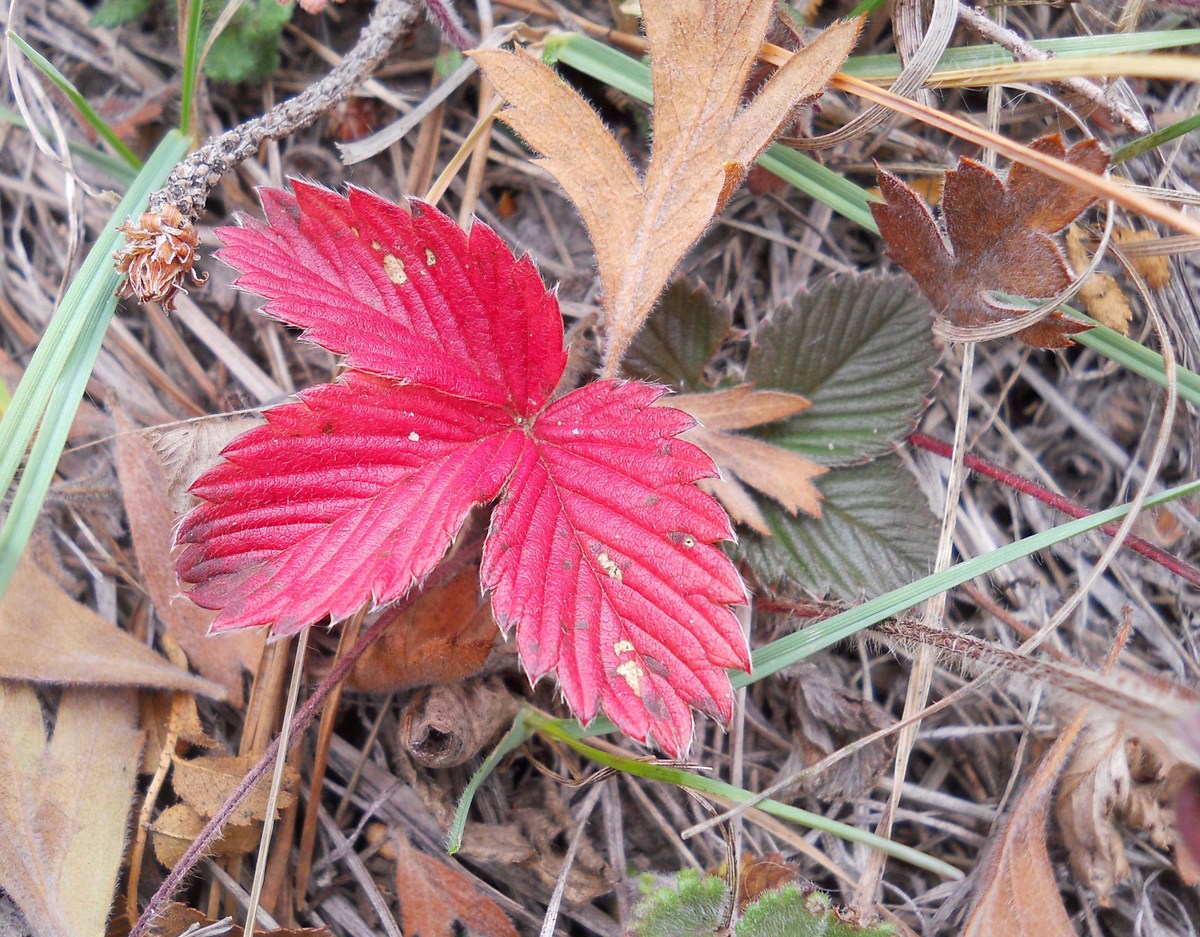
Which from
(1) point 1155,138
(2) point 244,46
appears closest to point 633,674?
(1) point 1155,138

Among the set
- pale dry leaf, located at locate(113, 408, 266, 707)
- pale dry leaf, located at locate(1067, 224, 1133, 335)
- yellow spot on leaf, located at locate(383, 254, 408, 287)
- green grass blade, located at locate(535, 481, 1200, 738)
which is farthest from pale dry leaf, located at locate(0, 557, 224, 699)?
pale dry leaf, located at locate(1067, 224, 1133, 335)

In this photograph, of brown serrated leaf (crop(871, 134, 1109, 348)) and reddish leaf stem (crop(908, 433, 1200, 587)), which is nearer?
brown serrated leaf (crop(871, 134, 1109, 348))

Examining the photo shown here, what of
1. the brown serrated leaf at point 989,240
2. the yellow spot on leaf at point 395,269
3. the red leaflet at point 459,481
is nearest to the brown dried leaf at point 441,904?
the red leaflet at point 459,481

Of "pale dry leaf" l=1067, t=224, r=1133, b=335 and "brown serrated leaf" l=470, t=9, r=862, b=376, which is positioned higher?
"brown serrated leaf" l=470, t=9, r=862, b=376

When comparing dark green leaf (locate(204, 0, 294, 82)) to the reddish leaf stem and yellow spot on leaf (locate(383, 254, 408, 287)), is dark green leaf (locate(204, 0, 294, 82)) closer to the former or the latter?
yellow spot on leaf (locate(383, 254, 408, 287))

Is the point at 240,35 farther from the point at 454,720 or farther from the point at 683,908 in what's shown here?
the point at 683,908
